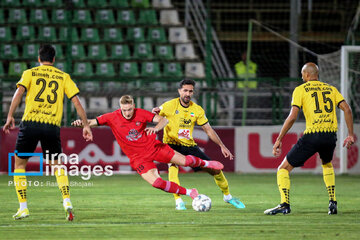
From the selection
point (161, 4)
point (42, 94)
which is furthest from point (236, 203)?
point (161, 4)

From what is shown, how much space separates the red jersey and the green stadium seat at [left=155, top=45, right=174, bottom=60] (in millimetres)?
11489

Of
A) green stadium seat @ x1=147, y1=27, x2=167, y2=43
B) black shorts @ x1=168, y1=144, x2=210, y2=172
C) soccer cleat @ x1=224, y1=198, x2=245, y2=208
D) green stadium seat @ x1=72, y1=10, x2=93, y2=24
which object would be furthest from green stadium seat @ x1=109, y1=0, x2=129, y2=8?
soccer cleat @ x1=224, y1=198, x2=245, y2=208

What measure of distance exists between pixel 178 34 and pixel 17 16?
484cm

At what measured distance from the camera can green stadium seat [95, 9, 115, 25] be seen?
20.8m

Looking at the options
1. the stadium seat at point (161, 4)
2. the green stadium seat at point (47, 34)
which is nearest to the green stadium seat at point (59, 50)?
the green stadium seat at point (47, 34)

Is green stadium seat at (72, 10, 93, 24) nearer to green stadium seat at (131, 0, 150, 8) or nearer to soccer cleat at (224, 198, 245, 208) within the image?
green stadium seat at (131, 0, 150, 8)

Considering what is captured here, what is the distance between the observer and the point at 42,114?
780 centimetres

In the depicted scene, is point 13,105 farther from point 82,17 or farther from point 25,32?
point 82,17

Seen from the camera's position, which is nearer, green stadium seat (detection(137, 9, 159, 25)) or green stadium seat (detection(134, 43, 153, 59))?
green stadium seat (detection(134, 43, 153, 59))

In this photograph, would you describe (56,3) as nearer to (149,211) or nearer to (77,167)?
(77,167)

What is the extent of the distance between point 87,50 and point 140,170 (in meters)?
12.6

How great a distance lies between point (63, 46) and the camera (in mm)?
20422

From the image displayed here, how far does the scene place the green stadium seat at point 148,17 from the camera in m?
21.0

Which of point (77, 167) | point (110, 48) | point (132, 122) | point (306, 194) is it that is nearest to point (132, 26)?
point (110, 48)
